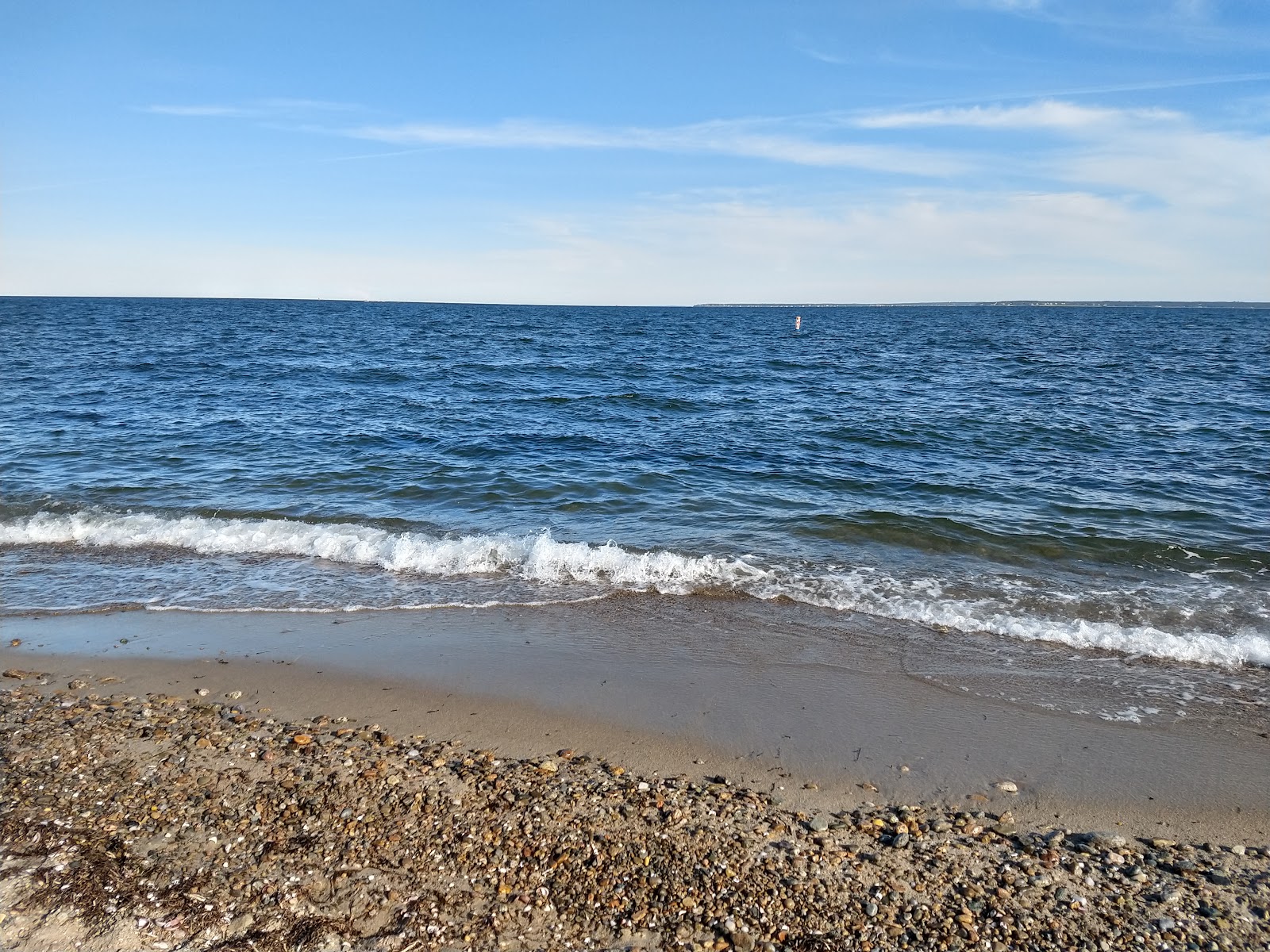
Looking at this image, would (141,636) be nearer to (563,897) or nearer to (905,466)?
(563,897)

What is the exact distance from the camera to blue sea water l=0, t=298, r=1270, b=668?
944cm

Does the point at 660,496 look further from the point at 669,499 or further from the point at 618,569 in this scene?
the point at 618,569

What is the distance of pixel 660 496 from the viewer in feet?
45.9

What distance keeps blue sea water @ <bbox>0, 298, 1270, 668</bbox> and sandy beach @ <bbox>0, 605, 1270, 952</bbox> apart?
2211 millimetres

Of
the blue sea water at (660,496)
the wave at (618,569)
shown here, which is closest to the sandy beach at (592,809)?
the wave at (618,569)

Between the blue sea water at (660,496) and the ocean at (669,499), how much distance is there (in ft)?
0.24

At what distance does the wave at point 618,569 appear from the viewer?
8.16 m

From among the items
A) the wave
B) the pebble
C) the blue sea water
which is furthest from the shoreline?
the blue sea water

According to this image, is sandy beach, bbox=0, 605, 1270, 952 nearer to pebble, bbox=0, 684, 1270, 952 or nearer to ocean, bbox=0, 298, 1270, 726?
pebble, bbox=0, 684, 1270, 952

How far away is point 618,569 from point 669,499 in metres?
3.69

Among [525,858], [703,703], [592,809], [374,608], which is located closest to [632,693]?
[703,703]

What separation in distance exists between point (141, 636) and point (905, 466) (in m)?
13.7

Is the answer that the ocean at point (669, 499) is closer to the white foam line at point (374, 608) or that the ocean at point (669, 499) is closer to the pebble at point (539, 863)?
the white foam line at point (374, 608)

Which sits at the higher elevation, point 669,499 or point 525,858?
point 669,499
